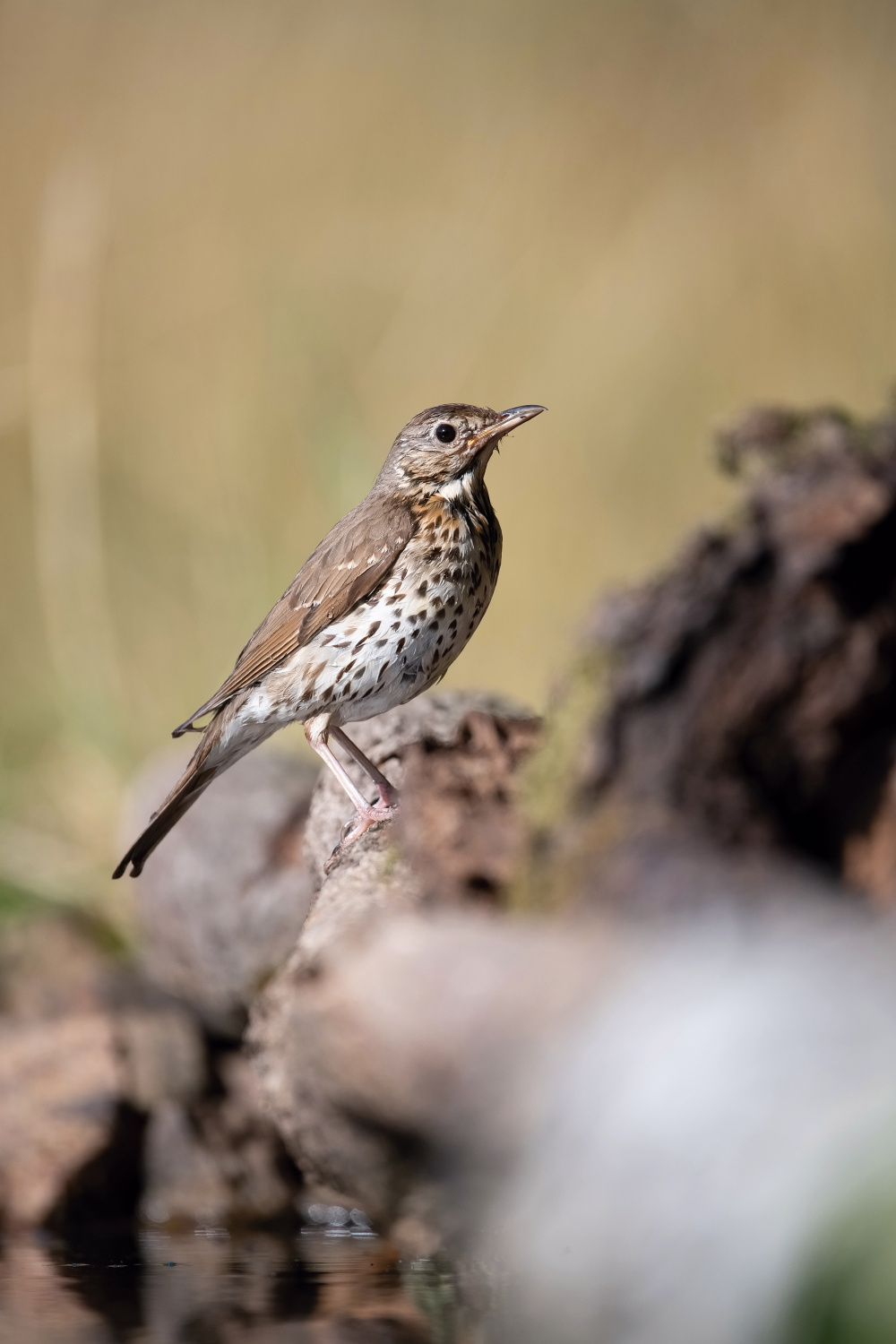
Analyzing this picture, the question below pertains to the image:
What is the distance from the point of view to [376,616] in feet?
11.1

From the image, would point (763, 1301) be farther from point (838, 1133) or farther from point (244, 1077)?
point (244, 1077)

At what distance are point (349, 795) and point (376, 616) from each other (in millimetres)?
418

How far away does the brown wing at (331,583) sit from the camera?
136 inches

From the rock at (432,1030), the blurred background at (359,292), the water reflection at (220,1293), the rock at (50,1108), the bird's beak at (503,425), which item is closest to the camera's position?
the rock at (432,1030)

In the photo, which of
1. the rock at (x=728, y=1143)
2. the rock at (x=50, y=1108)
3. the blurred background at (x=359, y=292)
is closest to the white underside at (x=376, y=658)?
the rock at (x=50, y=1108)

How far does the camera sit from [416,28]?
29.1 ft

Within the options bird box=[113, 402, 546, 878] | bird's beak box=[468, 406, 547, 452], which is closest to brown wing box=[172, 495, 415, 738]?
bird box=[113, 402, 546, 878]

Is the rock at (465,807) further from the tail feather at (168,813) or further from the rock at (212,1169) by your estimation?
the rock at (212,1169)

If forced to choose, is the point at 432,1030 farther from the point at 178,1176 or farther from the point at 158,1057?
the point at 158,1057

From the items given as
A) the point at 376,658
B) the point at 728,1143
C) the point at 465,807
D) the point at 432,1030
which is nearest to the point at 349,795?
the point at 376,658

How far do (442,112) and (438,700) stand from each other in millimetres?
5976

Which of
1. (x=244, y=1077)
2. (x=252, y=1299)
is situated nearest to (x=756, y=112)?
(x=244, y=1077)

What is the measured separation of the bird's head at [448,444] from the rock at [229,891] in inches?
52.8

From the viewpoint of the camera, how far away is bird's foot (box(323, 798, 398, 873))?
3.11 meters
